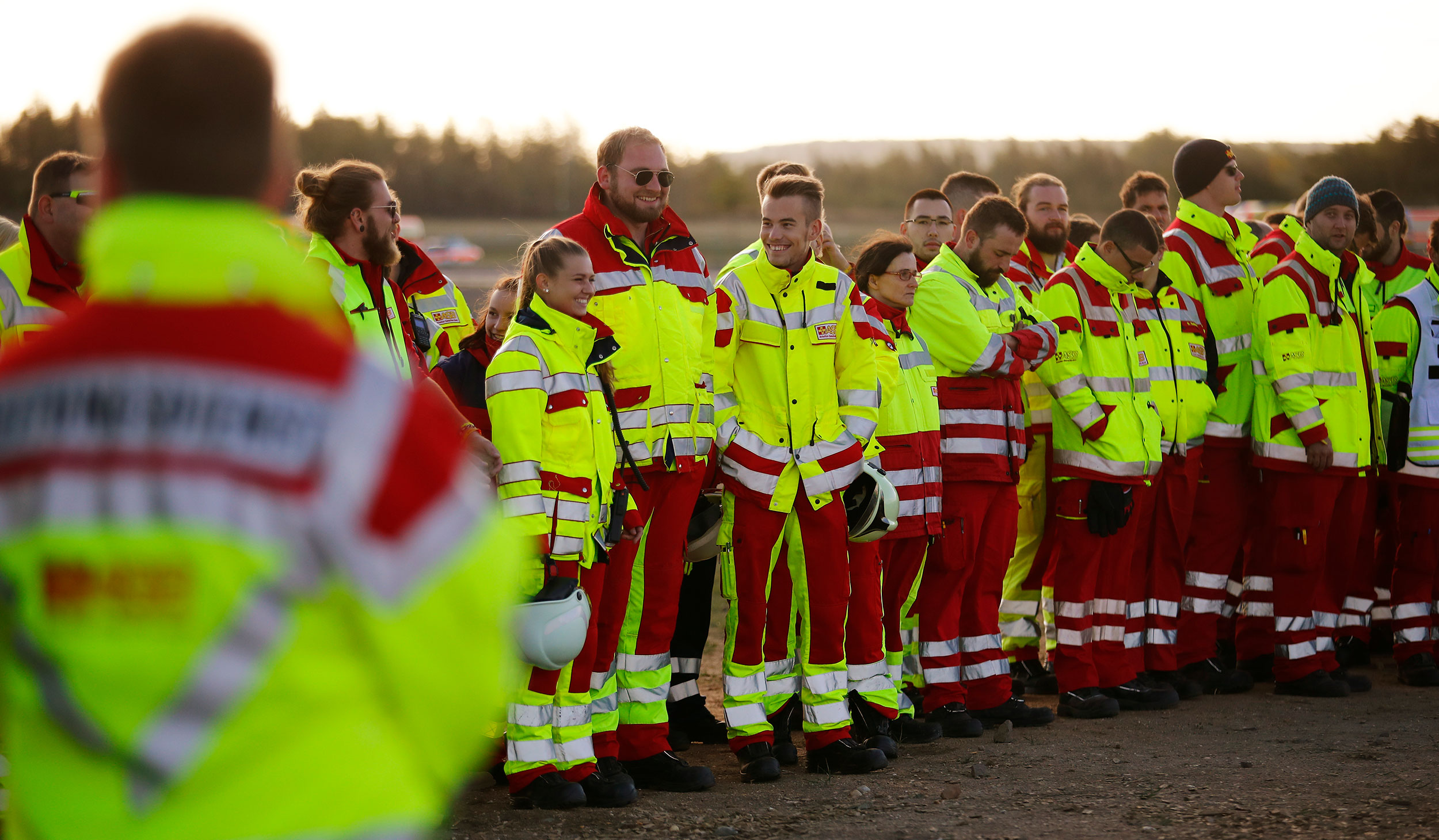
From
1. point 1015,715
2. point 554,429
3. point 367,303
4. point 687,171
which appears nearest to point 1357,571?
point 1015,715

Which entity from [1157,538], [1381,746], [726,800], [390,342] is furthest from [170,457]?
[1157,538]

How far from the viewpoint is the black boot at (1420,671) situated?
26.3 ft

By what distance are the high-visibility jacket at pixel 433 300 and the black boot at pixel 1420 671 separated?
19.9 ft

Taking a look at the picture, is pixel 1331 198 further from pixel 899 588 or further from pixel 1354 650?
pixel 899 588

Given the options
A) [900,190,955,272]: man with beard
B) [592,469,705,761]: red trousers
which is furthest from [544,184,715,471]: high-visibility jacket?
[900,190,955,272]: man with beard

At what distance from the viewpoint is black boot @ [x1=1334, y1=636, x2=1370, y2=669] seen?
343 inches

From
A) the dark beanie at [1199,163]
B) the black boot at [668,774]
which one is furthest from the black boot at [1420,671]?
the black boot at [668,774]

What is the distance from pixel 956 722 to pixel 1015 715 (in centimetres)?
43

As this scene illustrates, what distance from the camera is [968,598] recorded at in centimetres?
703

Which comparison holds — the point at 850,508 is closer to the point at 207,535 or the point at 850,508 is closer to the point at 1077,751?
the point at 1077,751

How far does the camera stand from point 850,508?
620 centimetres

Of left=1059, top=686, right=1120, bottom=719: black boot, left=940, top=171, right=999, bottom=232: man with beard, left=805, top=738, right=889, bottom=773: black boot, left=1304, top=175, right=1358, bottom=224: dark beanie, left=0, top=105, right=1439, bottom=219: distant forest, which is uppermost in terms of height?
left=0, top=105, right=1439, bottom=219: distant forest

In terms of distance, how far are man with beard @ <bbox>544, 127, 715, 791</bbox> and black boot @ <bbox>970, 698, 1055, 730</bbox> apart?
1.98 metres

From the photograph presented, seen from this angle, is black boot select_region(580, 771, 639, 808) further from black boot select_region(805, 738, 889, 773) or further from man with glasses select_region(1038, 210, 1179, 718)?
man with glasses select_region(1038, 210, 1179, 718)
